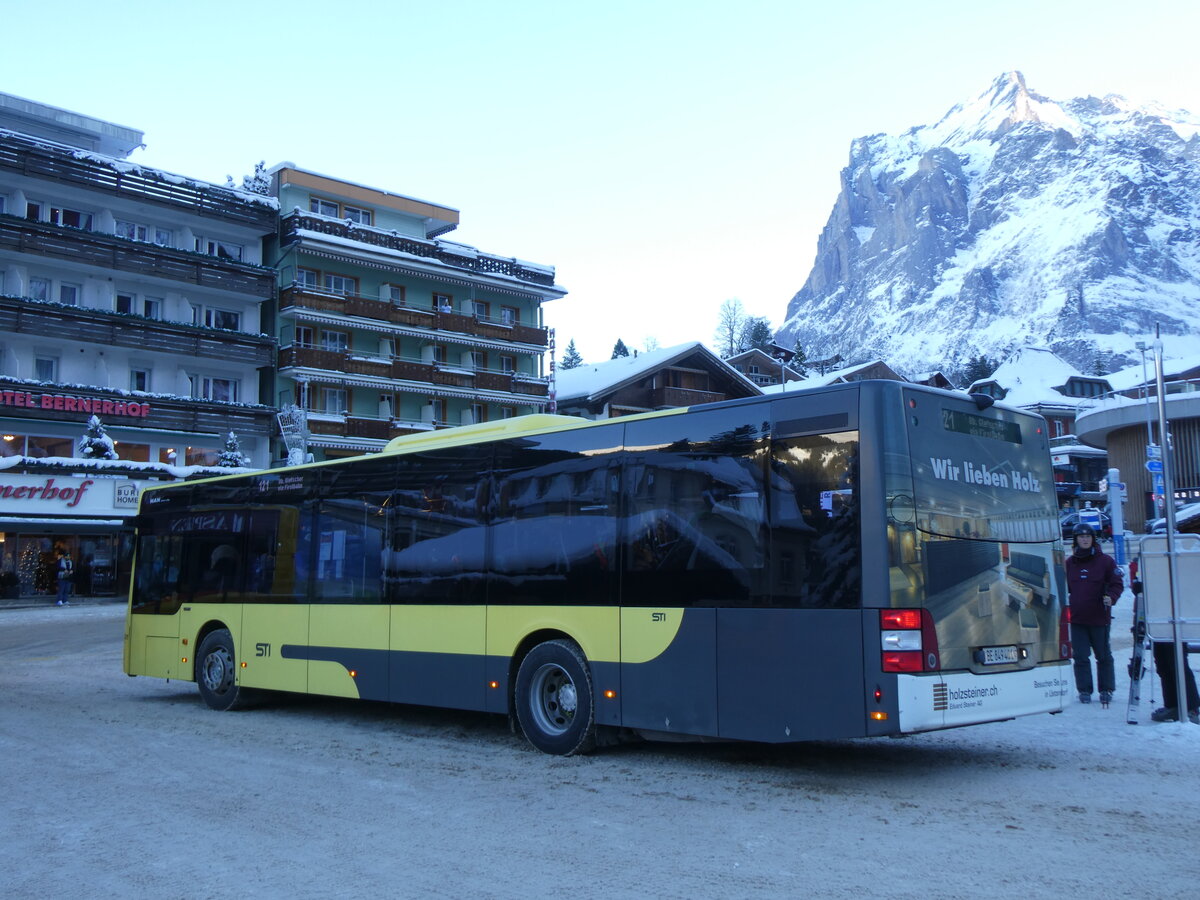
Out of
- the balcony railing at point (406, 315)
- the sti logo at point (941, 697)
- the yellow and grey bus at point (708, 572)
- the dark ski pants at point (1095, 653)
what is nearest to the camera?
the sti logo at point (941, 697)

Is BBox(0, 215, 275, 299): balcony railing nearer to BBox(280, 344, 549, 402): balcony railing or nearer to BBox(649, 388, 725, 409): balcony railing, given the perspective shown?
BBox(280, 344, 549, 402): balcony railing

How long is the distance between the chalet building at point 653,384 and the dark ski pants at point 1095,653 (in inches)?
1618

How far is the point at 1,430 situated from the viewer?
1623 inches

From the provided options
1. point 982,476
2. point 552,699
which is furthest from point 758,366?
point 982,476

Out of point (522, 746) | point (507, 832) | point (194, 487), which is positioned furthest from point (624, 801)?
point (194, 487)

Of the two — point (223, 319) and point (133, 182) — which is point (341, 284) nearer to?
point (223, 319)

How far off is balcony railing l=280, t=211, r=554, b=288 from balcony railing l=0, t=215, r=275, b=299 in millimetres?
3169

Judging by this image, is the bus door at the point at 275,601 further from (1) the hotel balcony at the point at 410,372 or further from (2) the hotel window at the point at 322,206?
(2) the hotel window at the point at 322,206

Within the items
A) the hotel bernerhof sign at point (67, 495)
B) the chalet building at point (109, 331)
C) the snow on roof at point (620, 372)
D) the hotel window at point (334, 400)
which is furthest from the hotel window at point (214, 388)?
the snow on roof at point (620, 372)

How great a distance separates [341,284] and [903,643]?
47.5 meters

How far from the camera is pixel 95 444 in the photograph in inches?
1571

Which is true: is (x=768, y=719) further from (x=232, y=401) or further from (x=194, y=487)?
(x=232, y=401)

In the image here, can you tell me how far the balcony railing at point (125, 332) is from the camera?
41.1 metres

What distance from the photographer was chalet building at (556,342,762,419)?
5378cm
